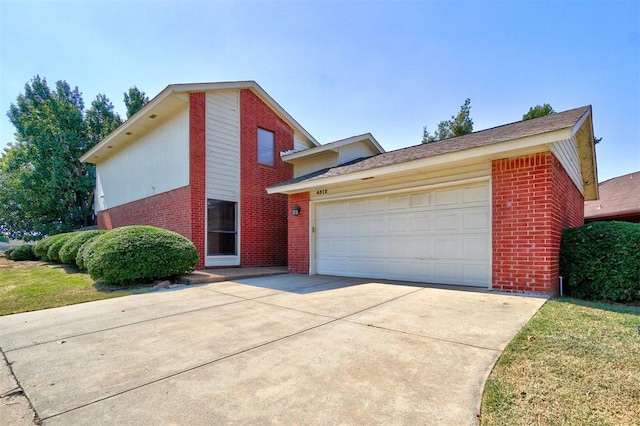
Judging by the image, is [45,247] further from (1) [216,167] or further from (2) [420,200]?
(2) [420,200]

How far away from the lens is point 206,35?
29.6ft

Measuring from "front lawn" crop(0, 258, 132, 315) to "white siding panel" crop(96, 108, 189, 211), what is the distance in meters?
4.14

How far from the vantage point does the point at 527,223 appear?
573cm

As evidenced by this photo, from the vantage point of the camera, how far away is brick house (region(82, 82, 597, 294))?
19.1 ft

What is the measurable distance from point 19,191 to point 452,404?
86.4 ft

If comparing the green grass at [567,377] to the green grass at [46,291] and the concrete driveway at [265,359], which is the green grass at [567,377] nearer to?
the concrete driveway at [265,359]

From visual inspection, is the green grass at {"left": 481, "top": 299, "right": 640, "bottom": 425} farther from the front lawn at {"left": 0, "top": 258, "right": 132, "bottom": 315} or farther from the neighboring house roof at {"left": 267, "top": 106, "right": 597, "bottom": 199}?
the front lawn at {"left": 0, "top": 258, "right": 132, "bottom": 315}

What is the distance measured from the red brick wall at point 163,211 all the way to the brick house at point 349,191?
5 cm

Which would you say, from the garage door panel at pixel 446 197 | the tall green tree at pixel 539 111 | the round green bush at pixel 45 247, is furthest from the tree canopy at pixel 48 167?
the tall green tree at pixel 539 111

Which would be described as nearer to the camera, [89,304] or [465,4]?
[89,304]

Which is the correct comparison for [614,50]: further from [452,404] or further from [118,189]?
[118,189]

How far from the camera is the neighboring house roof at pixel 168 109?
10.0 m

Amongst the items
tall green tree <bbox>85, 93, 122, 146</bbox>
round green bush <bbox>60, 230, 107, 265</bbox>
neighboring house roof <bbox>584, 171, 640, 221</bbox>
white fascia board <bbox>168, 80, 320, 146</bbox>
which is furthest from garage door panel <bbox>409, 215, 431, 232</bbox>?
tall green tree <bbox>85, 93, 122, 146</bbox>

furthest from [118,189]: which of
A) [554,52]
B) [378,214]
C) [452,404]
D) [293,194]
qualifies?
[554,52]
